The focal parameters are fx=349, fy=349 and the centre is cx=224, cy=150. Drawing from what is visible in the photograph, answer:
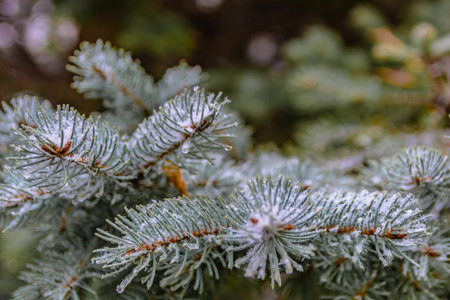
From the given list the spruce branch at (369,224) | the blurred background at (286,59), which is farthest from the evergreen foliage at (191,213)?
the blurred background at (286,59)

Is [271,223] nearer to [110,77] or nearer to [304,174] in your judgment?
[304,174]

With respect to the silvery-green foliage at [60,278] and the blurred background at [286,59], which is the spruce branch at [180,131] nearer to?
the silvery-green foliage at [60,278]

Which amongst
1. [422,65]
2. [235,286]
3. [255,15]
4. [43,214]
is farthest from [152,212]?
[255,15]

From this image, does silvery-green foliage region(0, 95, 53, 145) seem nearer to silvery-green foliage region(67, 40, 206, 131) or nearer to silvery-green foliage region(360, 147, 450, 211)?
silvery-green foliage region(67, 40, 206, 131)

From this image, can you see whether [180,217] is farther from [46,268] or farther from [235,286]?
[235,286]

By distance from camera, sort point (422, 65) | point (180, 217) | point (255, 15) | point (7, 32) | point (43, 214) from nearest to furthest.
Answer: point (180, 217) → point (43, 214) → point (422, 65) → point (7, 32) → point (255, 15)

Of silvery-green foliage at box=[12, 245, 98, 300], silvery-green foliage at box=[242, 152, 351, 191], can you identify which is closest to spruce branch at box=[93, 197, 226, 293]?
silvery-green foliage at box=[12, 245, 98, 300]

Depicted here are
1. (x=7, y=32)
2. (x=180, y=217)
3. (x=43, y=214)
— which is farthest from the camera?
(x=7, y=32)
